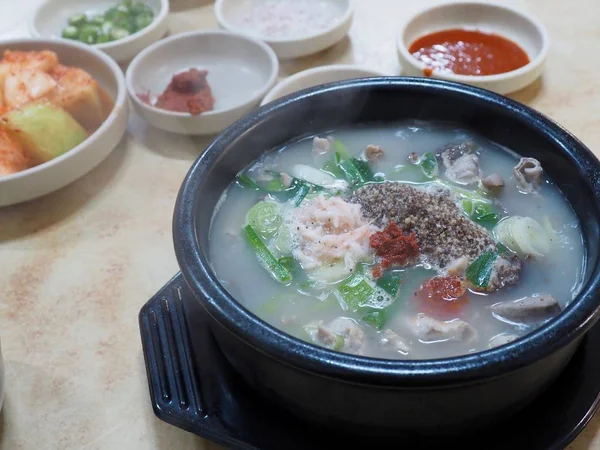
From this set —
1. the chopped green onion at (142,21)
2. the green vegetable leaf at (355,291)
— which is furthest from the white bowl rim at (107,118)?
the green vegetable leaf at (355,291)

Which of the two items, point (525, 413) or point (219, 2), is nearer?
point (525, 413)

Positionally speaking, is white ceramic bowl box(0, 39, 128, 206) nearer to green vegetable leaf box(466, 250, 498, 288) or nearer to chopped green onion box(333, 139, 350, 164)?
chopped green onion box(333, 139, 350, 164)

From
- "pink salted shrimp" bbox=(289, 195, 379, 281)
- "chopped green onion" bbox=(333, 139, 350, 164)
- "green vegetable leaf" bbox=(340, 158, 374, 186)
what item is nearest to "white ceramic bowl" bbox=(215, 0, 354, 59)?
"chopped green onion" bbox=(333, 139, 350, 164)

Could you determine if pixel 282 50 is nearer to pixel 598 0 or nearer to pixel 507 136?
pixel 507 136

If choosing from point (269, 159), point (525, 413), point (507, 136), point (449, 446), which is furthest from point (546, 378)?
point (269, 159)

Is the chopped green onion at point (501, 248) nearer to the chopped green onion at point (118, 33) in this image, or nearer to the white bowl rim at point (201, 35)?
the white bowl rim at point (201, 35)

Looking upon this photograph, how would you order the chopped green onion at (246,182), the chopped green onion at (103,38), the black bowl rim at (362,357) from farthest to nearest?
the chopped green onion at (103,38) < the chopped green onion at (246,182) < the black bowl rim at (362,357)
